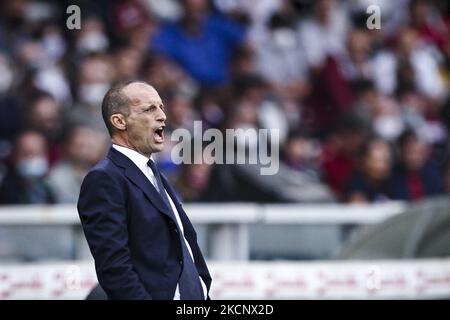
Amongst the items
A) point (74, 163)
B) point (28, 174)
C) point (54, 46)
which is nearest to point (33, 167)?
point (28, 174)

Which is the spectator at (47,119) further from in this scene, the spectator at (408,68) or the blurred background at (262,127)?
the spectator at (408,68)

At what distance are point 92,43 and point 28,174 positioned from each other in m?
1.64

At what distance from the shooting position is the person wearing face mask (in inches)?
343

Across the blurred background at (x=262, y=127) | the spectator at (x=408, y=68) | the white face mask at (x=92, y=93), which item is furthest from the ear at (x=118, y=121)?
A: the spectator at (x=408, y=68)

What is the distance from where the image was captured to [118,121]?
4016 mm

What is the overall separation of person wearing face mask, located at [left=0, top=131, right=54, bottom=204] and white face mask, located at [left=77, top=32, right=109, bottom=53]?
1.15 m

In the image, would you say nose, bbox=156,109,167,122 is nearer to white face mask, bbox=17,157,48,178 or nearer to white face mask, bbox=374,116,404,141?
white face mask, bbox=17,157,48,178

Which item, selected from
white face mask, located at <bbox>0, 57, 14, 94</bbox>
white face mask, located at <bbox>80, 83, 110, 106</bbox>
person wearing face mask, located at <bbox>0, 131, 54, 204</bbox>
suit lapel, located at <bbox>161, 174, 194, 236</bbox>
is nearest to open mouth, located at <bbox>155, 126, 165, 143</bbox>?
suit lapel, located at <bbox>161, 174, 194, 236</bbox>

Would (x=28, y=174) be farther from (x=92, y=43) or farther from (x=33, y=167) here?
(x=92, y=43)

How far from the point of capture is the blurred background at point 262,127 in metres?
7.54

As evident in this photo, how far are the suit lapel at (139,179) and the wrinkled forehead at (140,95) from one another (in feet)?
0.62

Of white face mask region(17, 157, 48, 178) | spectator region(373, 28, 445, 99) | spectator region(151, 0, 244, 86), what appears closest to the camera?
white face mask region(17, 157, 48, 178)
